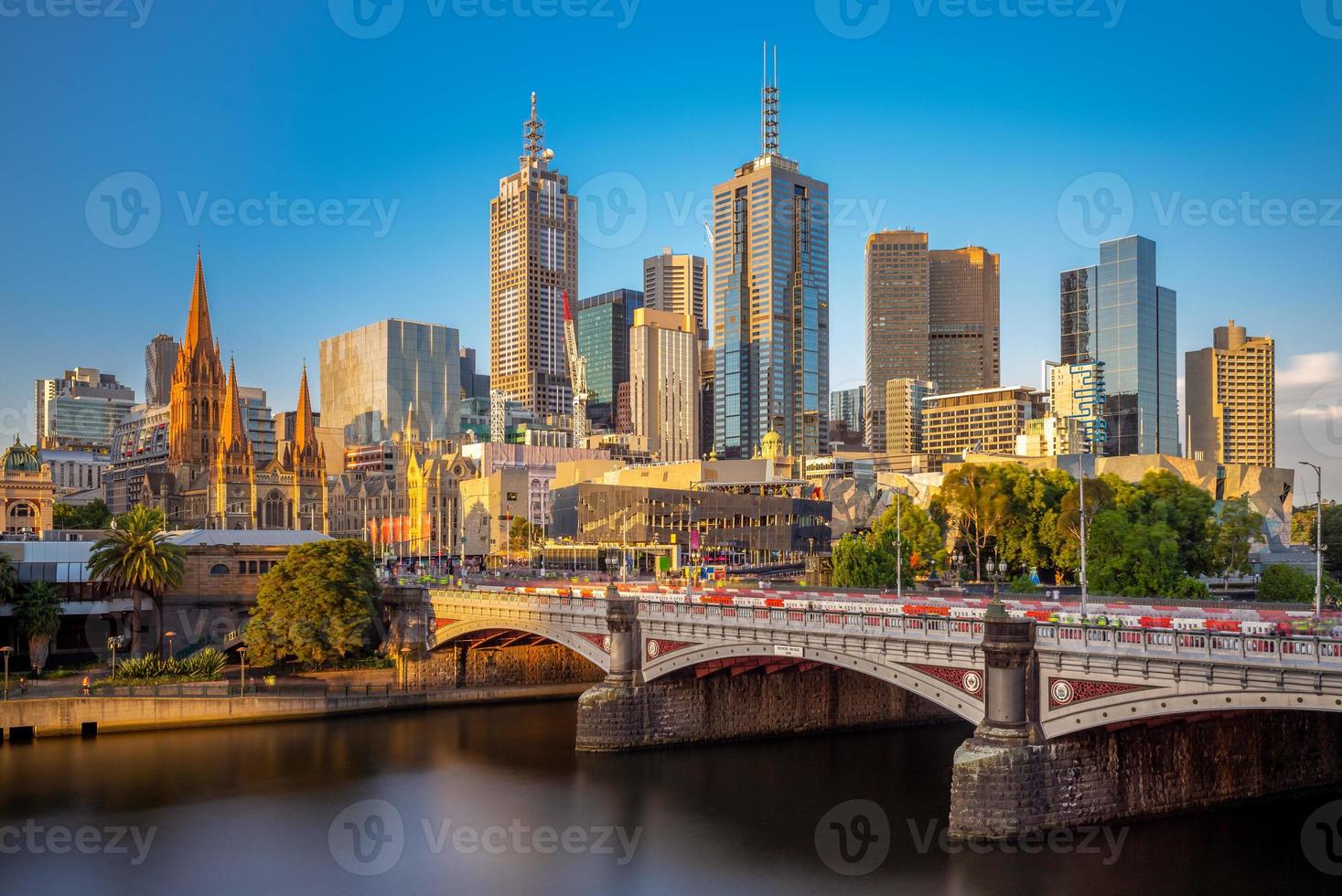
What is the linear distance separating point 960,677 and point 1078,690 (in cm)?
510

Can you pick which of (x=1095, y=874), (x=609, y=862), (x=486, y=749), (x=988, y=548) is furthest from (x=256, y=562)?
(x=1095, y=874)

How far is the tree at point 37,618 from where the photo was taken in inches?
3223

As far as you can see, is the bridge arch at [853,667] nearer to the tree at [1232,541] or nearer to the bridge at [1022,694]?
the bridge at [1022,694]

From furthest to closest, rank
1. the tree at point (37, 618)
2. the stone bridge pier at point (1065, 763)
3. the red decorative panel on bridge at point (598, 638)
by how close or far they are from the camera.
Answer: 1. the tree at point (37, 618)
2. the red decorative panel on bridge at point (598, 638)
3. the stone bridge pier at point (1065, 763)

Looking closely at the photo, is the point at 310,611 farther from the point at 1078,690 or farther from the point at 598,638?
the point at 1078,690

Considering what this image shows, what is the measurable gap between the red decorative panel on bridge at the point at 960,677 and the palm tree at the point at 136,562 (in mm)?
62427

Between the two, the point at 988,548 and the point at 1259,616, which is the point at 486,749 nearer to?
the point at 1259,616

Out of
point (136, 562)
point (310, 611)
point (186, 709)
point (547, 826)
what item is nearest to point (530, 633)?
point (310, 611)

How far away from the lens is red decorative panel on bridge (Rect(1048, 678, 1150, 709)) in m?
41.3

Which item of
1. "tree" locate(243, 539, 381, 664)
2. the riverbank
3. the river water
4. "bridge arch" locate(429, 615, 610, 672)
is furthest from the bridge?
"tree" locate(243, 539, 381, 664)

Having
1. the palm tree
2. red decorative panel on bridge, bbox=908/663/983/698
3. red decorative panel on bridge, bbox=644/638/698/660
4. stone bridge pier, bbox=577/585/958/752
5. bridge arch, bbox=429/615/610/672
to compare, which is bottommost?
stone bridge pier, bbox=577/585/958/752

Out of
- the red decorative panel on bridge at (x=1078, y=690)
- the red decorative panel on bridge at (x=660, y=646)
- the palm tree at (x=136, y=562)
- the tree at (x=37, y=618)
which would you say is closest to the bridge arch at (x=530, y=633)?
the red decorative panel on bridge at (x=660, y=646)

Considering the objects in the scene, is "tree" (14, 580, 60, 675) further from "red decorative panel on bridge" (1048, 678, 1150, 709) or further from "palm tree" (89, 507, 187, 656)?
"red decorative panel on bridge" (1048, 678, 1150, 709)

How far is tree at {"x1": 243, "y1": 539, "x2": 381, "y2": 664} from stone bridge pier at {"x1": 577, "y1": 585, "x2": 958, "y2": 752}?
26.0 meters
